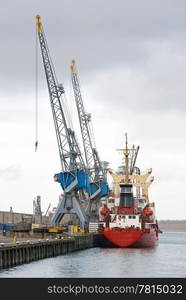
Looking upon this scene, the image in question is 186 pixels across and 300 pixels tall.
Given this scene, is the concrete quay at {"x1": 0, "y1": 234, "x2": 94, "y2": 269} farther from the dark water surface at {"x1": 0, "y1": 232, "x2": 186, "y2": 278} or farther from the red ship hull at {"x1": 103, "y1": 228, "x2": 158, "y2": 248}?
the red ship hull at {"x1": 103, "y1": 228, "x2": 158, "y2": 248}

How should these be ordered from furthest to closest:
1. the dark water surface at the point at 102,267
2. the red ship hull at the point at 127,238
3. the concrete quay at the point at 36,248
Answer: the red ship hull at the point at 127,238 < the concrete quay at the point at 36,248 < the dark water surface at the point at 102,267

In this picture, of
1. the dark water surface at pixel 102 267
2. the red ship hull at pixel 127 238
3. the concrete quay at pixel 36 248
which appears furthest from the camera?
the red ship hull at pixel 127 238

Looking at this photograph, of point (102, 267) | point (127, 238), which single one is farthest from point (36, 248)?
point (127, 238)

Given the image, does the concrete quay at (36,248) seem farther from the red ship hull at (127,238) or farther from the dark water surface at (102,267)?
the red ship hull at (127,238)

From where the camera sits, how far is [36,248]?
9369cm

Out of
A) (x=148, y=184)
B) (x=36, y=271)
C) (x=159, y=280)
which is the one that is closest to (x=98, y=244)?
(x=148, y=184)

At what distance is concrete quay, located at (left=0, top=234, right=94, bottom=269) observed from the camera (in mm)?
79662

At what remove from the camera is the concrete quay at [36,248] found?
79662 millimetres

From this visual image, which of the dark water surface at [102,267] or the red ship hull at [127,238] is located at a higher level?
the red ship hull at [127,238]

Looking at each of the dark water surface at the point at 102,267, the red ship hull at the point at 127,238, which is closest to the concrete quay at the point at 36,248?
the dark water surface at the point at 102,267

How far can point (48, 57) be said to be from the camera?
140 meters

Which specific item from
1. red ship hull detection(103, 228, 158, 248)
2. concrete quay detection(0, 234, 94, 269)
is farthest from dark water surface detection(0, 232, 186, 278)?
red ship hull detection(103, 228, 158, 248)

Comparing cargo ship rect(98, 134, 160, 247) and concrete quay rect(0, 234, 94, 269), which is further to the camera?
cargo ship rect(98, 134, 160, 247)

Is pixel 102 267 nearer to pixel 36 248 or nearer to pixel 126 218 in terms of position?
pixel 36 248
